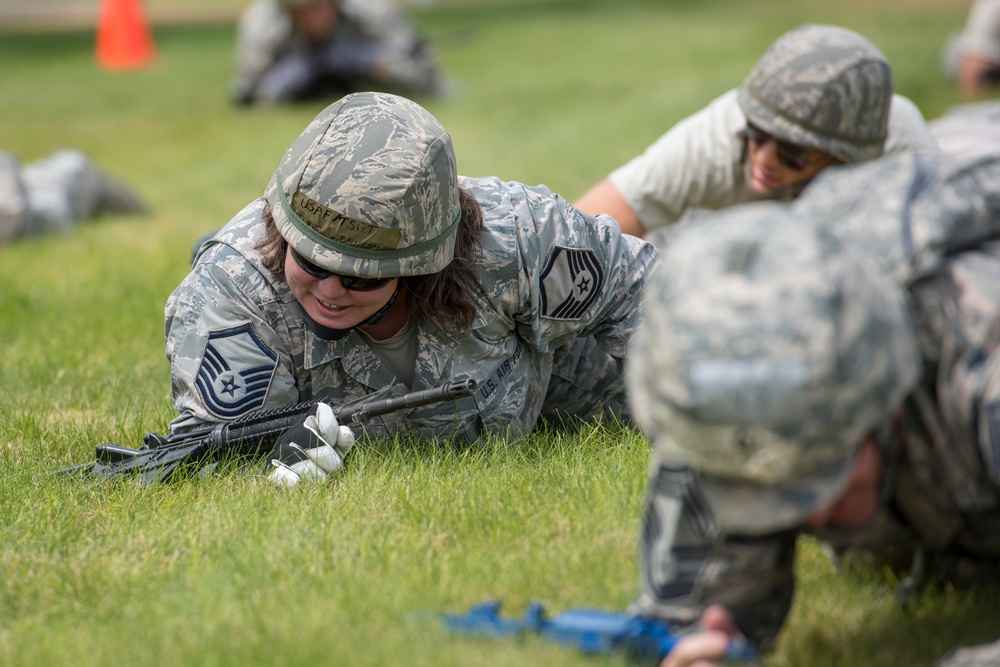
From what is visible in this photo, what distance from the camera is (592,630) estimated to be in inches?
95.9

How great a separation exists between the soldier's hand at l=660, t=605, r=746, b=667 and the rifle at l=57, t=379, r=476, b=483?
59.9 inches

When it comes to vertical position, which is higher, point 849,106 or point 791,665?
point 849,106

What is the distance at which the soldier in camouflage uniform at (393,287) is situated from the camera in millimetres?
3492

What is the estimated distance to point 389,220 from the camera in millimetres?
3465

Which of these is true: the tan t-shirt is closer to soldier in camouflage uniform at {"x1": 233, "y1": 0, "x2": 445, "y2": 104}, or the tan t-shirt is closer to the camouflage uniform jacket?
the camouflage uniform jacket

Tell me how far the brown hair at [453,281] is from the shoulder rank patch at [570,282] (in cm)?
25

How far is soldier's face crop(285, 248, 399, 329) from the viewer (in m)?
3.62

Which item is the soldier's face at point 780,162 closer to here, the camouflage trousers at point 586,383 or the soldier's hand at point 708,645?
the camouflage trousers at point 586,383

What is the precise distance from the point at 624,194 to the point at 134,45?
49.8 ft

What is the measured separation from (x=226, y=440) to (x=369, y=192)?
92cm

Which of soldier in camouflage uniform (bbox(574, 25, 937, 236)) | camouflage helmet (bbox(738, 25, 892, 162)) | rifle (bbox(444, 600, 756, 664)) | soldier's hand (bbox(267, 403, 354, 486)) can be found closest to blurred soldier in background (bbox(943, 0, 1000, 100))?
soldier in camouflage uniform (bbox(574, 25, 937, 236))

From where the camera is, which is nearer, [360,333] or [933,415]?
[933,415]

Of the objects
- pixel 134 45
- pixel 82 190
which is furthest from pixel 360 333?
pixel 134 45

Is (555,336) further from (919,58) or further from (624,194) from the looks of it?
(919,58)
